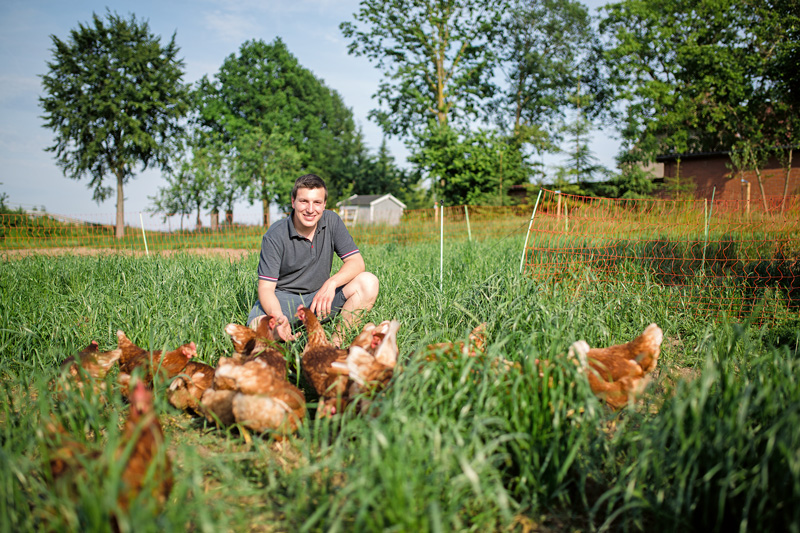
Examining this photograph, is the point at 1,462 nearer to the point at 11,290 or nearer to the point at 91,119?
the point at 11,290

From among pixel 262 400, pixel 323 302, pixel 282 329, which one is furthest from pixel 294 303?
pixel 262 400

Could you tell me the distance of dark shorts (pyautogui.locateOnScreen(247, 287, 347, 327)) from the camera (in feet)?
11.0

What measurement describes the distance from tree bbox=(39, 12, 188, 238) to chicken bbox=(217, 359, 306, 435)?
22.9 meters

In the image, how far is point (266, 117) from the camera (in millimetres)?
34219

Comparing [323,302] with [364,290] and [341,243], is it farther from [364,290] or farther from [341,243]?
[341,243]

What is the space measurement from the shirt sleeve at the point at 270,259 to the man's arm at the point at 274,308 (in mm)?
48

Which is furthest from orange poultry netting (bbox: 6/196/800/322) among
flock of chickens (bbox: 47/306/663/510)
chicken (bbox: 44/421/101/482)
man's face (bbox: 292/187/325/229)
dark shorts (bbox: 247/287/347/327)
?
chicken (bbox: 44/421/101/482)

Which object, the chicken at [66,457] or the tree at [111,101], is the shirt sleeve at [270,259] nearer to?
the chicken at [66,457]

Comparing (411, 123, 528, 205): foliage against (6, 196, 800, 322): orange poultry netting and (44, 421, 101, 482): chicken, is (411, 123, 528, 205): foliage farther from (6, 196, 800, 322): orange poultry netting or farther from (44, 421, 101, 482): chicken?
(44, 421, 101, 482): chicken

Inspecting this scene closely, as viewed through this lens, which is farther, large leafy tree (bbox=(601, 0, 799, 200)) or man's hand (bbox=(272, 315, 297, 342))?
large leafy tree (bbox=(601, 0, 799, 200))

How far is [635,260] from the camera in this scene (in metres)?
5.29

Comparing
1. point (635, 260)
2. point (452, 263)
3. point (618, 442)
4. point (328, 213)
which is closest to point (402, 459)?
point (618, 442)

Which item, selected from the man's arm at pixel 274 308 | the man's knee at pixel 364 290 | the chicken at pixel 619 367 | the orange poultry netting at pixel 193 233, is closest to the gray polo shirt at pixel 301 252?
the man's arm at pixel 274 308

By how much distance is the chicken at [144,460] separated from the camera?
4.24 ft
